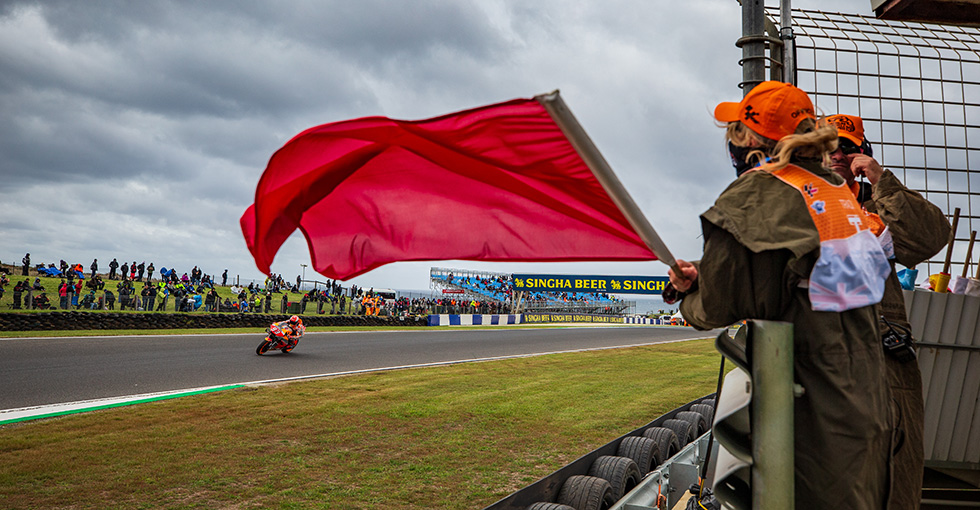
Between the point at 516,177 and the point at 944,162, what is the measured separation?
4.09 m

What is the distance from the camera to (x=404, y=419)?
26.8ft

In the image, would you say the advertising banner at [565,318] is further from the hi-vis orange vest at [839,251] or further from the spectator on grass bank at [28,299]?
the hi-vis orange vest at [839,251]

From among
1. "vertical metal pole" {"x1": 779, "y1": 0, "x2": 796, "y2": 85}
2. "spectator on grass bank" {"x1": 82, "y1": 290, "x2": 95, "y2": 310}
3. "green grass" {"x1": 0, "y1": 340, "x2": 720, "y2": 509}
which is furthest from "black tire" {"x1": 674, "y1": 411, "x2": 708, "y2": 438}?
"spectator on grass bank" {"x1": 82, "y1": 290, "x2": 95, "y2": 310}

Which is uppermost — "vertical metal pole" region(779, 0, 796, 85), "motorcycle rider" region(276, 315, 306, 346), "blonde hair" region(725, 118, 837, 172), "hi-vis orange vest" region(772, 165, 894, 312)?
"vertical metal pole" region(779, 0, 796, 85)

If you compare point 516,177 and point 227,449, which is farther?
point 227,449

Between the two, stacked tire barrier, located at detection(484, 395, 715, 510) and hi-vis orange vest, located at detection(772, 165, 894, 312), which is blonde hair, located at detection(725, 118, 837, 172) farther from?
stacked tire barrier, located at detection(484, 395, 715, 510)

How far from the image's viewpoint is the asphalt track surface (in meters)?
10.2

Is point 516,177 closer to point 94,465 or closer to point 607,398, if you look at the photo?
point 94,465

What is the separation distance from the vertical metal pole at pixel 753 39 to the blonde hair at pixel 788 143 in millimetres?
1968

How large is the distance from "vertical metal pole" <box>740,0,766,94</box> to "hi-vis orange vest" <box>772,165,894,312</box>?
86.6 inches

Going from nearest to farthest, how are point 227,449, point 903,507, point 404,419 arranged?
1. point 903,507
2. point 227,449
3. point 404,419

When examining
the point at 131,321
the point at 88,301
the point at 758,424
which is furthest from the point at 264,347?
the point at 758,424

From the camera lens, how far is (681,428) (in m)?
6.04

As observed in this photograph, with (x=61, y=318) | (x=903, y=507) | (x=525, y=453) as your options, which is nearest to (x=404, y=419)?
(x=525, y=453)
